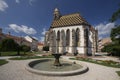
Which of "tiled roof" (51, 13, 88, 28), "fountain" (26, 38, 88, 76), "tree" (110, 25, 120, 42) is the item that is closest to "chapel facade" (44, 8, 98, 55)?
"tiled roof" (51, 13, 88, 28)

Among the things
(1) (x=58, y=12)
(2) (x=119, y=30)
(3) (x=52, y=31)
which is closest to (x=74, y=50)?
(3) (x=52, y=31)

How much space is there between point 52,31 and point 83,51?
14206 mm

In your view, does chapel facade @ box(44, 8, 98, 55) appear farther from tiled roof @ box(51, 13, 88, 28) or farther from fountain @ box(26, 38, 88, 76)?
fountain @ box(26, 38, 88, 76)

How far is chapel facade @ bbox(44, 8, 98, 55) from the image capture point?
35.6 metres

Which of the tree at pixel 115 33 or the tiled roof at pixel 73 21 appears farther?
the tiled roof at pixel 73 21

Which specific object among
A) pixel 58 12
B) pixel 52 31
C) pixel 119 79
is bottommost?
pixel 119 79

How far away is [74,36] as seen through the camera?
36812 mm

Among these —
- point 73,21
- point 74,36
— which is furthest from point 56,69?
point 73,21

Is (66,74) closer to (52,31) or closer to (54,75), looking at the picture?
(54,75)

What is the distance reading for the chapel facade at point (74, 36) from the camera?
35594mm

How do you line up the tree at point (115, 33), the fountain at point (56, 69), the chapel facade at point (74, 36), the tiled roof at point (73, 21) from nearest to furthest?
1. the fountain at point (56, 69)
2. the tree at point (115, 33)
3. the chapel facade at point (74, 36)
4. the tiled roof at point (73, 21)

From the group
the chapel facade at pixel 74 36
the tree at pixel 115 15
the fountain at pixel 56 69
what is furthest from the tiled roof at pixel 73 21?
the fountain at pixel 56 69

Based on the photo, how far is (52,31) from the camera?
41406 mm

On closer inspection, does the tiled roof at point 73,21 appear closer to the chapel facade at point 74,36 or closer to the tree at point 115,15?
the chapel facade at point 74,36
